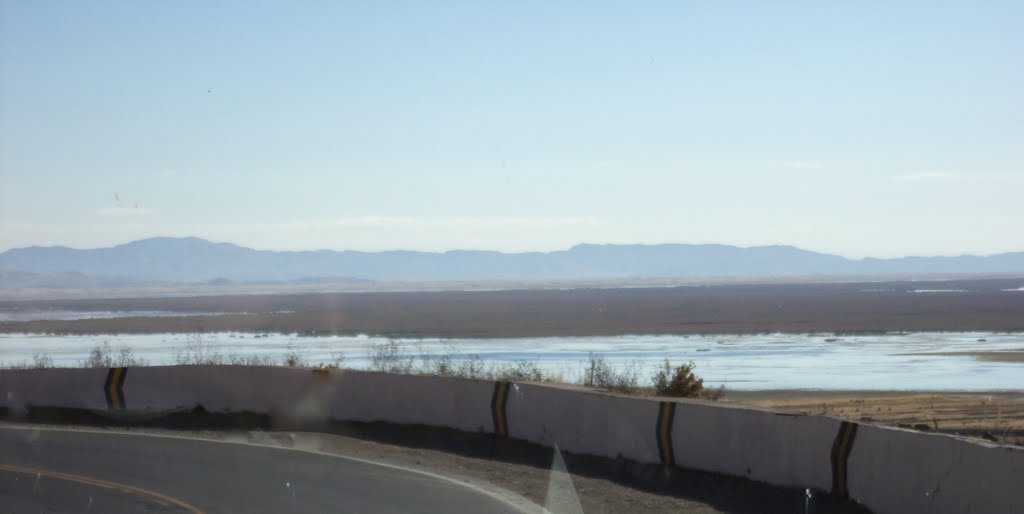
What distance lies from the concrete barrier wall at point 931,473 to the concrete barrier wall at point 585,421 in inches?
138

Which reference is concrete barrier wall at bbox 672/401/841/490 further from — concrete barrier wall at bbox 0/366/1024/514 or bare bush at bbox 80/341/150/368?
bare bush at bbox 80/341/150/368

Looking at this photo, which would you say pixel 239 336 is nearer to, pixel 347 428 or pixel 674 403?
pixel 347 428

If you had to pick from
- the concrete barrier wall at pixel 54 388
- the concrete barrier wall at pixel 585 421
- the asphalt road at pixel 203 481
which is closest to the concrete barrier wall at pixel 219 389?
the concrete barrier wall at pixel 54 388

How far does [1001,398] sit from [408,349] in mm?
28073

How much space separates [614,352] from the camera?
51156 millimetres

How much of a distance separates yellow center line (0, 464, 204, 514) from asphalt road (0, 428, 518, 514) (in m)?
0.01

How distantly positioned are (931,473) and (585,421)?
19.1 ft

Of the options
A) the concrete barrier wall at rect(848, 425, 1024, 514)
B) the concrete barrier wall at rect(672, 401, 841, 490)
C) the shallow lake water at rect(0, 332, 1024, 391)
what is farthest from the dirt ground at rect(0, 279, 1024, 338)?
the concrete barrier wall at rect(848, 425, 1024, 514)

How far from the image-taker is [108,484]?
44.2ft

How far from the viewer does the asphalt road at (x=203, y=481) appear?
12266 mm

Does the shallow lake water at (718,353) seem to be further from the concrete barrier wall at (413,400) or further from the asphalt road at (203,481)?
the asphalt road at (203,481)

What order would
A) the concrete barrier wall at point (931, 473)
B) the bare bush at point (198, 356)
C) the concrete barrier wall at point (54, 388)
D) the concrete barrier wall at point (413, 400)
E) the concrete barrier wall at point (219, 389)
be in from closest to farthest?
the concrete barrier wall at point (931, 473) < the concrete barrier wall at point (413, 400) < the concrete barrier wall at point (219, 389) < the concrete barrier wall at point (54, 388) < the bare bush at point (198, 356)

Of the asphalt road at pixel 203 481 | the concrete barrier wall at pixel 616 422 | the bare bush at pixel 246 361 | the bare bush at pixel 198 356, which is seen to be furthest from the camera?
the bare bush at pixel 198 356

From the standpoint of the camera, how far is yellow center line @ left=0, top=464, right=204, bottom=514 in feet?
40.3
